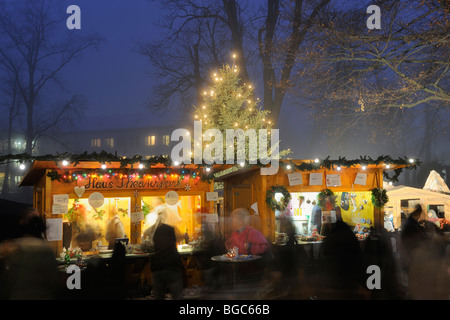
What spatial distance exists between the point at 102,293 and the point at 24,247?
3993 mm

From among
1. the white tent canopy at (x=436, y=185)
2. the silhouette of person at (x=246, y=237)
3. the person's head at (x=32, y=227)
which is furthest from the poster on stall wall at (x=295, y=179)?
the white tent canopy at (x=436, y=185)

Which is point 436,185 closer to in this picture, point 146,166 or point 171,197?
point 171,197

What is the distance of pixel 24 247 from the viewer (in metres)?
5.23

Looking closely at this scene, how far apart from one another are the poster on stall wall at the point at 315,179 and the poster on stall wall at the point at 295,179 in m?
0.34

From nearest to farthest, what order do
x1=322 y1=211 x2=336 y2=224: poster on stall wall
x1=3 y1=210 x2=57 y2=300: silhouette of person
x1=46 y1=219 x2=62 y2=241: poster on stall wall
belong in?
x1=3 y1=210 x2=57 y2=300: silhouette of person → x1=46 y1=219 x2=62 y2=241: poster on stall wall → x1=322 y1=211 x2=336 y2=224: poster on stall wall

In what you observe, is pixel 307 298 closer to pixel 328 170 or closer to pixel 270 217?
pixel 270 217

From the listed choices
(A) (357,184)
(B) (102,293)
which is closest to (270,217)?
(A) (357,184)

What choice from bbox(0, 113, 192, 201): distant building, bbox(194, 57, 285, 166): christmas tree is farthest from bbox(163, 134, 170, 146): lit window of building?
bbox(194, 57, 285, 166): christmas tree

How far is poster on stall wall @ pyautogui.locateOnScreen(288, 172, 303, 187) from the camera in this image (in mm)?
11117

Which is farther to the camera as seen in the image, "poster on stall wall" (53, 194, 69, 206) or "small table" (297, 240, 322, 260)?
"small table" (297, 240, 322, 260)

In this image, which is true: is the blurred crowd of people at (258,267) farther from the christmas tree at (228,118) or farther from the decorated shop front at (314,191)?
the christmas tree at (228,118)

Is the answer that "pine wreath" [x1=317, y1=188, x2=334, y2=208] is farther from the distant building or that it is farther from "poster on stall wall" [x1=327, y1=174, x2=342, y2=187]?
the distant building

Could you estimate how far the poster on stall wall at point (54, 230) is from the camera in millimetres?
9039

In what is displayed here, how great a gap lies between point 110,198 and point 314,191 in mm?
5857
